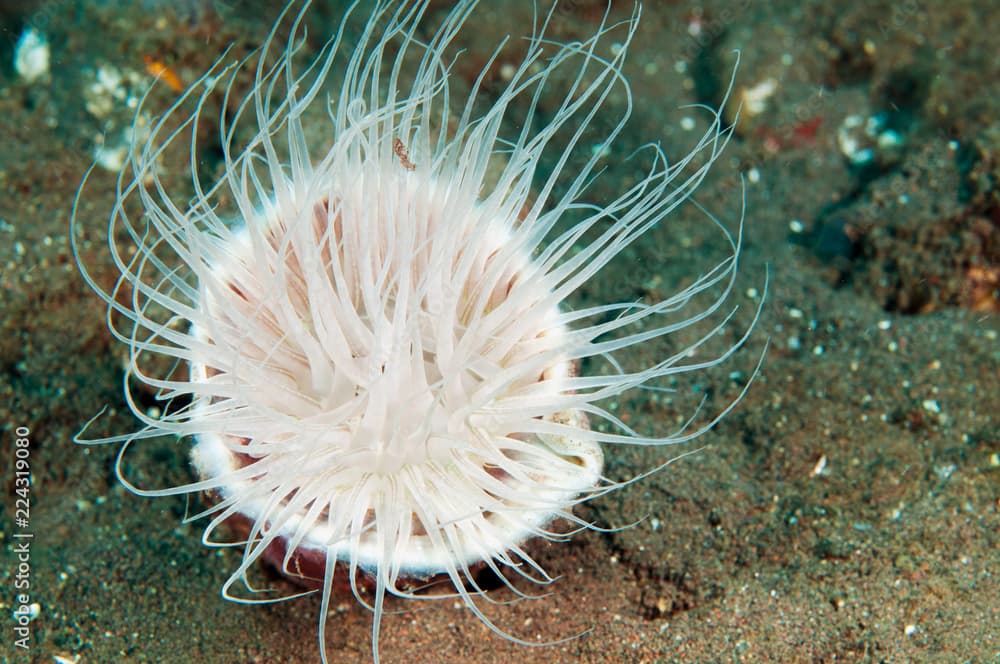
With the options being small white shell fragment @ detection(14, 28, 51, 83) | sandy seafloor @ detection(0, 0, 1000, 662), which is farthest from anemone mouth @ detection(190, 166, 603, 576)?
small white shell fragment @ detection(14, 28, 51, 83)

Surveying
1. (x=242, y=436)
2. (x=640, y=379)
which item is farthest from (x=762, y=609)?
(x=242, y=436)

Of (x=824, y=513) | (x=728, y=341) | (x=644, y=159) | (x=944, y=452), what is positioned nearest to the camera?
(x=824, y=513)

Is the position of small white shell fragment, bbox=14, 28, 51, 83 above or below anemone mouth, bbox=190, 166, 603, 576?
below

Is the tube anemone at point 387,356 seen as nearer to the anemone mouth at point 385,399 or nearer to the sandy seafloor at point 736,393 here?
the anemone mouth at point 385,399

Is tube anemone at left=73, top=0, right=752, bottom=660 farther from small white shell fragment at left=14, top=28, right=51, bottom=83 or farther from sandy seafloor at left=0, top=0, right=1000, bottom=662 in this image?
small white shell fragment at left=14, top=28, right=51, bottom=83

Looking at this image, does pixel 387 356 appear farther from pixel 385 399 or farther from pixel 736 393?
pixel 736 393

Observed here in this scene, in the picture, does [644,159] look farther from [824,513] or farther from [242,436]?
[242,436]
